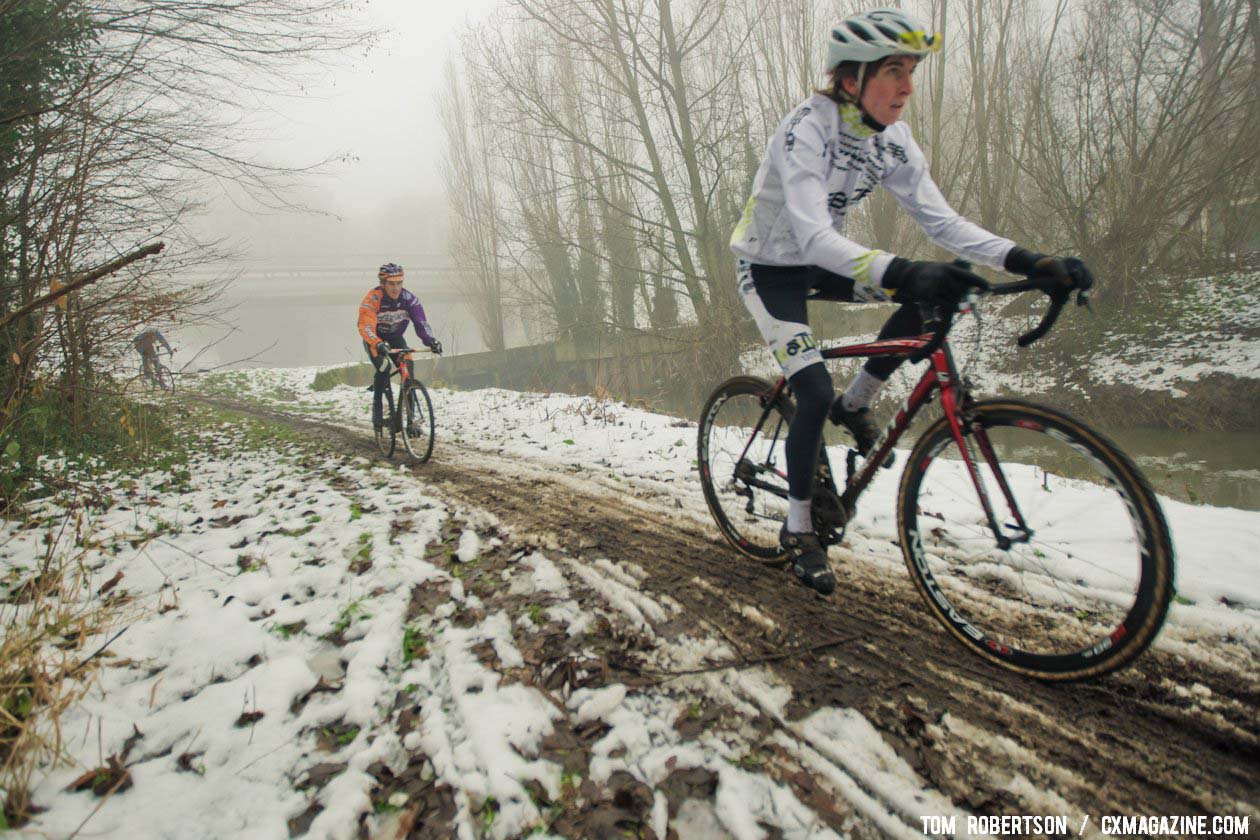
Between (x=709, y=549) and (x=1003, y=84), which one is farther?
(x=1003, y=84)

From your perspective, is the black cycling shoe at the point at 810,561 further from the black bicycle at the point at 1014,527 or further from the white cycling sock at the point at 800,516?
the black bicycle at the point at 1014,527

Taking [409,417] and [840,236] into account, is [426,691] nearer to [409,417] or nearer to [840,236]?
[840,236]

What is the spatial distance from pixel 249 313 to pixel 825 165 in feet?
218

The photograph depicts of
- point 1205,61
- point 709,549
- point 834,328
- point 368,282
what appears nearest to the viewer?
point 709,549

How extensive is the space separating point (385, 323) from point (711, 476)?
18.2ft

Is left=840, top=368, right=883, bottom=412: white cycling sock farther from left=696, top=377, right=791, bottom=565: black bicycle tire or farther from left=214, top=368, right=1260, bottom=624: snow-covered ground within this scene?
left=214, top=368, right=1260, bottom=624: snow-covered ground

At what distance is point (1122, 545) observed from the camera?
2102 millimetres

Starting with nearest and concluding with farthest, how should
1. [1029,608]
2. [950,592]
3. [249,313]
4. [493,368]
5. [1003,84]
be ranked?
1. [1029,608]
2. [950,592]
3. [1003,84]
4. [493,368]
5. [249,313]

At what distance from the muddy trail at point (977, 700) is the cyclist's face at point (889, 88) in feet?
6.98

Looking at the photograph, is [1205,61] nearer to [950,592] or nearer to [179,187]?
[950,592]

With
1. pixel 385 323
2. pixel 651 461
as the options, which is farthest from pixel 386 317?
pixel 651 461

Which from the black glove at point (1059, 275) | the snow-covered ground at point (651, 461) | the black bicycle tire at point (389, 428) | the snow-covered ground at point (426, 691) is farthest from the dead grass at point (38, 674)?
the black bicycle tire at point (389, 428)

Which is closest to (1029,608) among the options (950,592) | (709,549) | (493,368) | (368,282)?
(950,592)

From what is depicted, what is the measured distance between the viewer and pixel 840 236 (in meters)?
2.17
